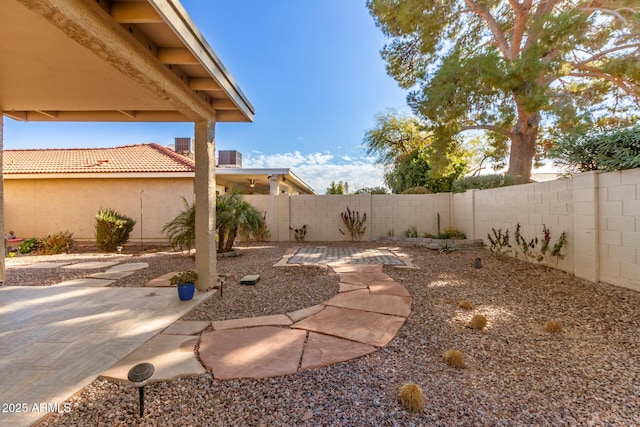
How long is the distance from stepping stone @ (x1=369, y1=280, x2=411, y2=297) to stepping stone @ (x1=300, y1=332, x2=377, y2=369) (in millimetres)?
1481

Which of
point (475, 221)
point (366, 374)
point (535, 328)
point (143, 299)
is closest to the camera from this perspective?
point (366, 374)

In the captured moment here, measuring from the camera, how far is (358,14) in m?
9.45

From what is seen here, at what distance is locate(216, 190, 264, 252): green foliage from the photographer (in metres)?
6.62

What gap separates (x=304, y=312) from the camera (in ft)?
10.5

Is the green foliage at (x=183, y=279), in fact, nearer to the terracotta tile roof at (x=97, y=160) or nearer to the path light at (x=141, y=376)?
the path light at (x=141, y=376)

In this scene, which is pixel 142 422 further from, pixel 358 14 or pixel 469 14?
pixel 469 14

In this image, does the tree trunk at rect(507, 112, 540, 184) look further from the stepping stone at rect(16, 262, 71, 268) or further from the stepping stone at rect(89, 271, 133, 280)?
the stepping stone at rect(16, 262, 71, 268)

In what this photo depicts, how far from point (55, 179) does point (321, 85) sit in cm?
1046

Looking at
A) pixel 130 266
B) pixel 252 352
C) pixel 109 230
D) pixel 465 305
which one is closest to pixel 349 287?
pixel 465 305

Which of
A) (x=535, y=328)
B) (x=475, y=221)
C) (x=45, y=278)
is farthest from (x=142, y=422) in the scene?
(x=475, y=221)

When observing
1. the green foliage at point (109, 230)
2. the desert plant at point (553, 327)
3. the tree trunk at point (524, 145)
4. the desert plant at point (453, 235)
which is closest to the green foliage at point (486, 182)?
the tree trunk at point (524, 145)

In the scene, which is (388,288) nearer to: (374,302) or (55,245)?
(374,302)

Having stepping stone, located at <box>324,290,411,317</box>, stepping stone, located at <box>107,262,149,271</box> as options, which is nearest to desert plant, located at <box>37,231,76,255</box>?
stepping stone, located at <box>107,262,149,271</box>

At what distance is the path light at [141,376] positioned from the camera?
1540 mm
